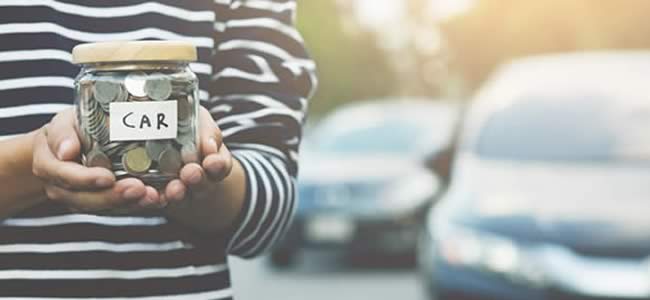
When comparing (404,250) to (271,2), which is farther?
(404,250)

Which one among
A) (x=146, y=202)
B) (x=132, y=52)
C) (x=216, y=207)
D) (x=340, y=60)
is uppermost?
(x=132, y=52)

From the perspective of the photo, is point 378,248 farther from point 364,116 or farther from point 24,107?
point 24,107

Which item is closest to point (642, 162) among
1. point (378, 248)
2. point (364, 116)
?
point (378, 248)

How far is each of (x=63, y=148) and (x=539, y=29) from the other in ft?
79.8

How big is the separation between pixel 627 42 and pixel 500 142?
15655 millimetres

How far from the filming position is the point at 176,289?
2092mm

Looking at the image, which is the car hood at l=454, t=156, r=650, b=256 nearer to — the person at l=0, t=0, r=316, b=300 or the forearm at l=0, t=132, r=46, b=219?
the person at l=0, t=0, r=316, b=300

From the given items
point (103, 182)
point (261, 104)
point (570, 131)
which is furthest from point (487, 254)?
point (103, 182)

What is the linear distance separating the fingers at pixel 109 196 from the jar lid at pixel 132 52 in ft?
0.41

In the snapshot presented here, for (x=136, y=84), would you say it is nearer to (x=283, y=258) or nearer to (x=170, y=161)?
(x=170, y=161)

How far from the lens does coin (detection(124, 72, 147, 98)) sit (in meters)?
1.70

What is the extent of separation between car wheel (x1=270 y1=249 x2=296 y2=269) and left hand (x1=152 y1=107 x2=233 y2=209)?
36.6 ft

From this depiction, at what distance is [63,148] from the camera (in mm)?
1696

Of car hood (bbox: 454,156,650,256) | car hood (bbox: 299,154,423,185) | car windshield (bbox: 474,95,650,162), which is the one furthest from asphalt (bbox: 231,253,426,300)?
car hood (bbox: 454,156,650,256)
